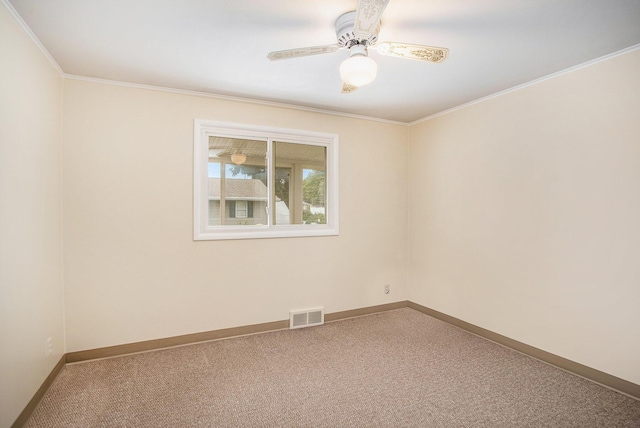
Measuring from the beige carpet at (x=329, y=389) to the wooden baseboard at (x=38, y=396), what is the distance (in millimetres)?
45

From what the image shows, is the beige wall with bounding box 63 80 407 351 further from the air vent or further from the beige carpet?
the beige carpet

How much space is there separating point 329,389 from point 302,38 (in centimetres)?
252

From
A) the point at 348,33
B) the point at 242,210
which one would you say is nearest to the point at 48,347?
the point at 242,210

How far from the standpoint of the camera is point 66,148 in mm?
2730

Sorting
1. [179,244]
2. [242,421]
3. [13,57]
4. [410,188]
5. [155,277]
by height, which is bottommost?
[242,421]

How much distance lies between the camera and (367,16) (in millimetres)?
1613

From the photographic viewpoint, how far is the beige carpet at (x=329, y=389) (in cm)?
204

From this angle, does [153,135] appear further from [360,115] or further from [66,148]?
[360,115]

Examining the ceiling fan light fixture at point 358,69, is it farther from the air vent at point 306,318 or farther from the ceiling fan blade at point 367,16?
the air vent at point 306,318

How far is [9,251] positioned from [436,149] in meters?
4.02

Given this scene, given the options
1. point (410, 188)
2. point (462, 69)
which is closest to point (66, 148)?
point (462, 69)

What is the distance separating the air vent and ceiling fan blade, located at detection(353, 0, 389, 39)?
9.36 ft

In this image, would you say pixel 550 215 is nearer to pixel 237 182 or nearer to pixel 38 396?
pixel 237 182

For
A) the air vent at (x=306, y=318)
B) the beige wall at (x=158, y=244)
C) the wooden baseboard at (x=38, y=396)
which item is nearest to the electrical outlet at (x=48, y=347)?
the wooden baseboard at (x=38, y=396)
